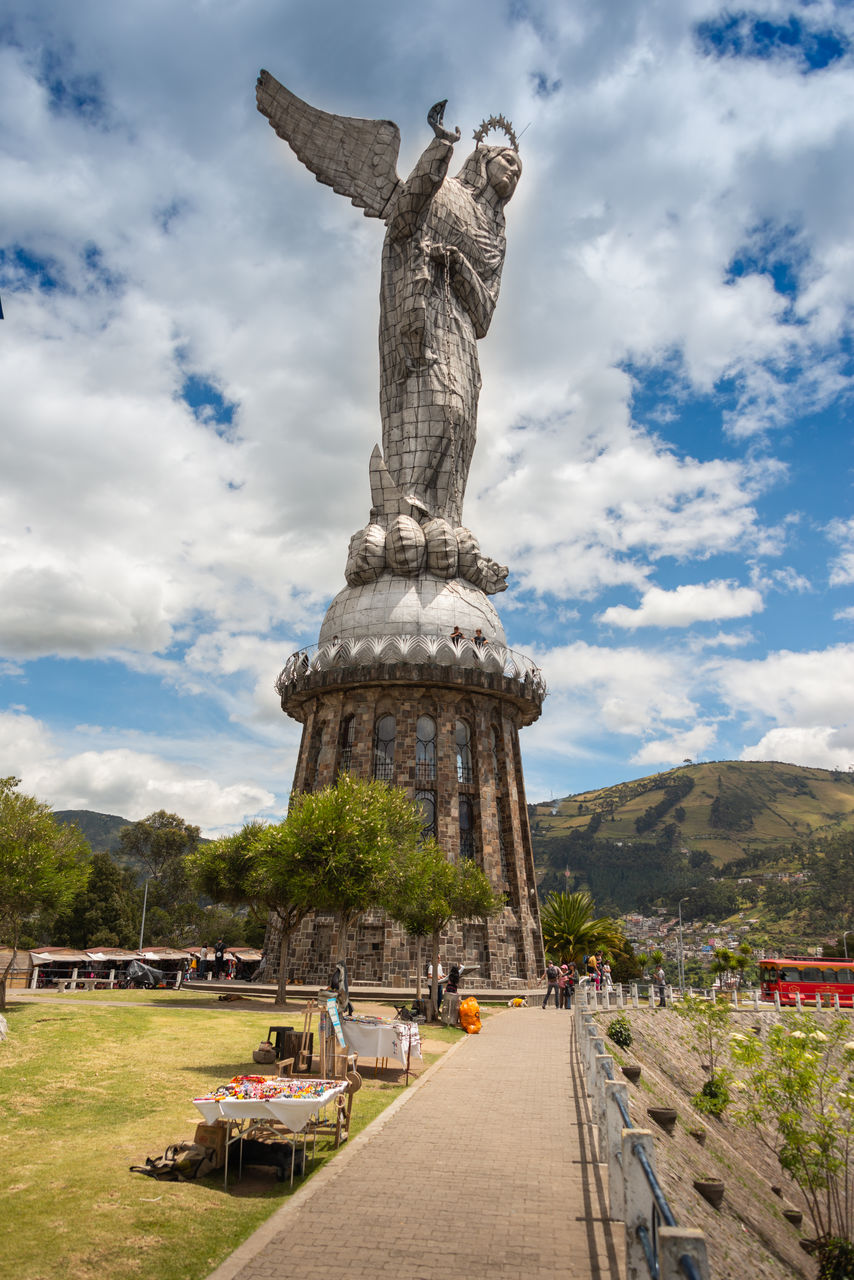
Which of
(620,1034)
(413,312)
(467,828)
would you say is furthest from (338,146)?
(620,1034)

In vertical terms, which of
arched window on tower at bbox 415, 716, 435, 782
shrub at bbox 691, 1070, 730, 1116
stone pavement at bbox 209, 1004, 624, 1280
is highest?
arched window on tower at bbox 415, 716, 435, 782

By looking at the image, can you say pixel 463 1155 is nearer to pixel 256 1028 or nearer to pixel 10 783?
pixel 256 1028

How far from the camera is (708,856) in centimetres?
19725

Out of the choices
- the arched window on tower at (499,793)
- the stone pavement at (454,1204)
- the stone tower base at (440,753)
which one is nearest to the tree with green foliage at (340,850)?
the stone pavement at (454,1204)

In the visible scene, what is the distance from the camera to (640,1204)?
21.0ft

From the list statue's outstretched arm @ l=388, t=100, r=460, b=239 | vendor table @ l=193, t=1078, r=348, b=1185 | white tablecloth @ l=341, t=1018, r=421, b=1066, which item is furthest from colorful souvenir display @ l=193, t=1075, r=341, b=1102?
statue's outstretched arm @ l=388, t=100, r=460, b=239

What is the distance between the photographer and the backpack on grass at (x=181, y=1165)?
952 cm

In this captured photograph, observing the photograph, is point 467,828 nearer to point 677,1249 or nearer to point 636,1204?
point 636,1204

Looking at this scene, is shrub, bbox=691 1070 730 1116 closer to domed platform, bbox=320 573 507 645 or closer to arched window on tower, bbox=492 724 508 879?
arched window on tower, bbox=492 724 508 879

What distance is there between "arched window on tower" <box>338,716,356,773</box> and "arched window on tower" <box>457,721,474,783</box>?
5073mm

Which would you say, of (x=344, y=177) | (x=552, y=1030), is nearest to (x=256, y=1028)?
(x=552, y=1030)

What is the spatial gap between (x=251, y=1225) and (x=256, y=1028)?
13229 mm

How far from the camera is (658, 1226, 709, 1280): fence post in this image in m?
4.70

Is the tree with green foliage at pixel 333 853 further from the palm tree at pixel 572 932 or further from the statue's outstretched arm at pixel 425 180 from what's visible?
the statue's outstretched arm at pixel 425 180
